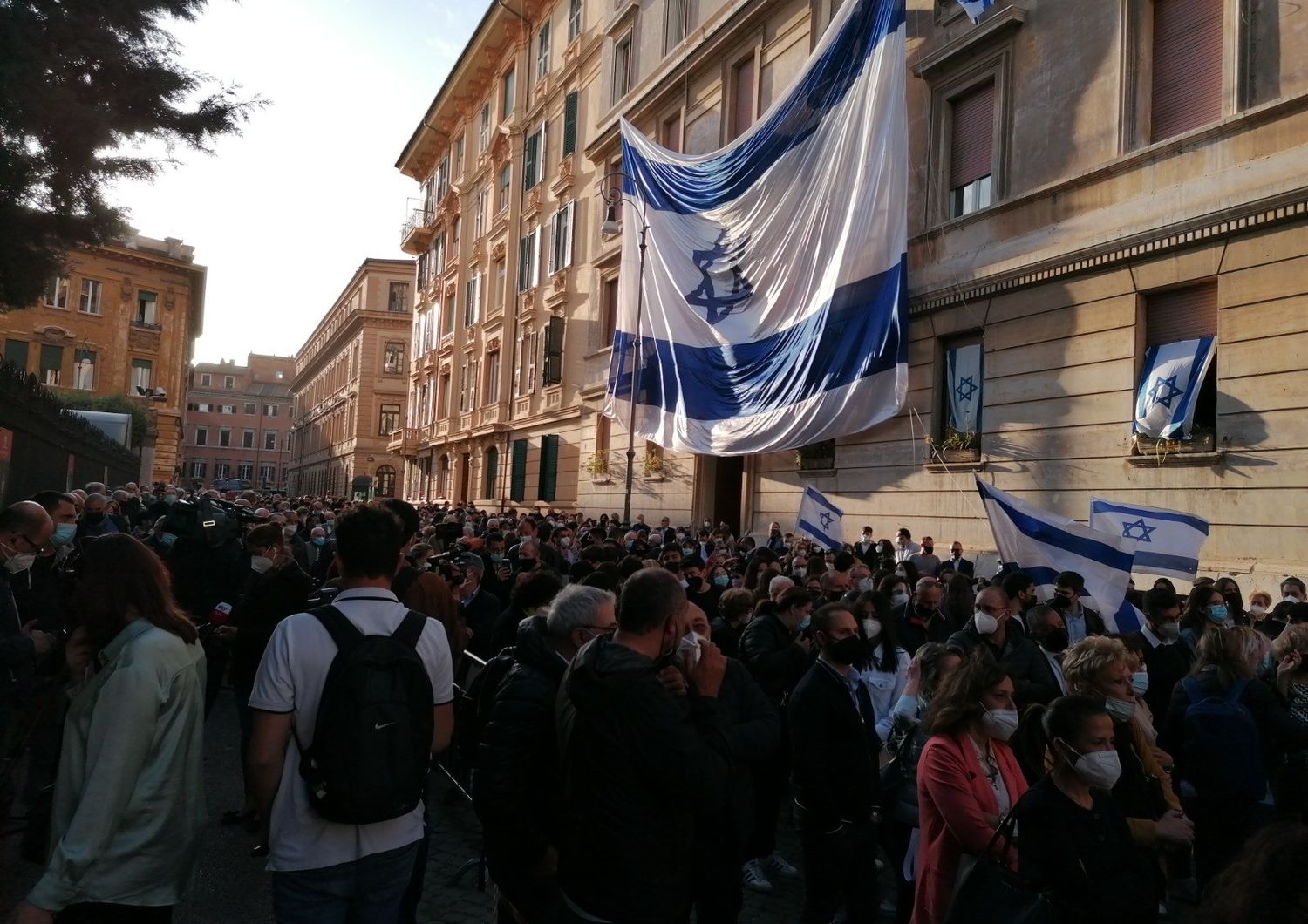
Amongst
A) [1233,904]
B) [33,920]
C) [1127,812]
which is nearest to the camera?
[1233,904]

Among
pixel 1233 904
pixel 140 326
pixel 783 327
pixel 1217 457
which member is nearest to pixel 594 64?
pixel 783 327

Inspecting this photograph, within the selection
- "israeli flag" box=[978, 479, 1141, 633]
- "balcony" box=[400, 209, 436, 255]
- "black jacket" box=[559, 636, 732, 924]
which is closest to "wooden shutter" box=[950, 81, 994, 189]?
"israeli flag" box=[978, 479, 1141, 633]

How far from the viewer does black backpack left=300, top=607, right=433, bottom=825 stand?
2.63 m

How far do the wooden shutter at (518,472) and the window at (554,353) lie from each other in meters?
3.86

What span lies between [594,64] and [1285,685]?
28.1 metres

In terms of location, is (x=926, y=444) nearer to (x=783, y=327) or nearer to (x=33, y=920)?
(x=783, y=327)

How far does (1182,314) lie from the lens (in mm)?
11250

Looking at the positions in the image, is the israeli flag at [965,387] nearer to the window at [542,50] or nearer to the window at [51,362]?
the window at [542,50]

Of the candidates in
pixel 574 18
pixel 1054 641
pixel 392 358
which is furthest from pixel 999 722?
pixel 392 358

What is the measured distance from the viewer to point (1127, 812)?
3.46 meters

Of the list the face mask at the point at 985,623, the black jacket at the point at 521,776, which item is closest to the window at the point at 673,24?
the face mask at the point at 985,623

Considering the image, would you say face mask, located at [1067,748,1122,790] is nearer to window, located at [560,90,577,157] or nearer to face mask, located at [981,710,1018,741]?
face mask, located at [981,710,1018,741]

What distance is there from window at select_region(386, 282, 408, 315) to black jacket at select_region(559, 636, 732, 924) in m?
62.7

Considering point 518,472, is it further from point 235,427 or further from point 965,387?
point 235,427
